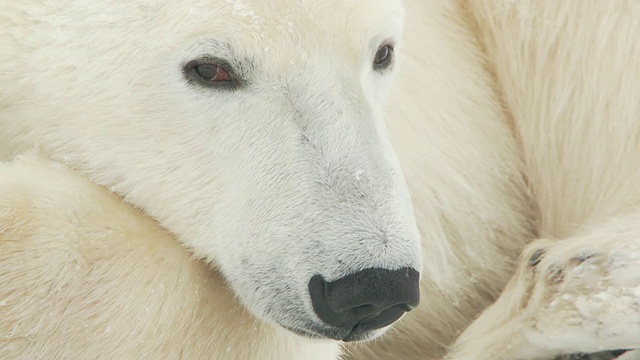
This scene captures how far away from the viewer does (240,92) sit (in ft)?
5.45

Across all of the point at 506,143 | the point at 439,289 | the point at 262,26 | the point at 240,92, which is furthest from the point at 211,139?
the point at 506,143

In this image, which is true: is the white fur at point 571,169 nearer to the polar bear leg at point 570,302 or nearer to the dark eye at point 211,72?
the polar bear leg at point 570,302

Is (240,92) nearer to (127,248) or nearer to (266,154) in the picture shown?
(266,154)

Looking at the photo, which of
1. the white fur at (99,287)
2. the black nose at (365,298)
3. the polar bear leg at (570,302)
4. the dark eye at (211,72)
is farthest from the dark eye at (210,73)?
the polar bear leg at (570,302)

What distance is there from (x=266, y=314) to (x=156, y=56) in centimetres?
46

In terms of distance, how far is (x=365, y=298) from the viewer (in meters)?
1.46

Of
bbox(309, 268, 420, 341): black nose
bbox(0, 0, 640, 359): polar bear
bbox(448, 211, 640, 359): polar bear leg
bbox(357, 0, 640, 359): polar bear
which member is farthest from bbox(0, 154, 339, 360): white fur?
bbox(357, 0, 640, 359): polar bear

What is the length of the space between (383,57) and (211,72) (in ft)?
1.19

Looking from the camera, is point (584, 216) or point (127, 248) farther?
point (584, 216)

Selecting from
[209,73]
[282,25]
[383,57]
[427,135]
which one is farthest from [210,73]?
[427,135]

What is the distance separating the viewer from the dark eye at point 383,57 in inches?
72.5

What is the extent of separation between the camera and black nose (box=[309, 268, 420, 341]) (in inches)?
57.7

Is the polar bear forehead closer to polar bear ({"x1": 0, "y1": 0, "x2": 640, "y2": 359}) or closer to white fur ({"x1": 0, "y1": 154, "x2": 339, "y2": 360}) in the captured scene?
polar bear ({"x1": 0, "y1": 0, "x2": 640, "y2": 359})

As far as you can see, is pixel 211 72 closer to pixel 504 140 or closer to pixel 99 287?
pixel 99 287
